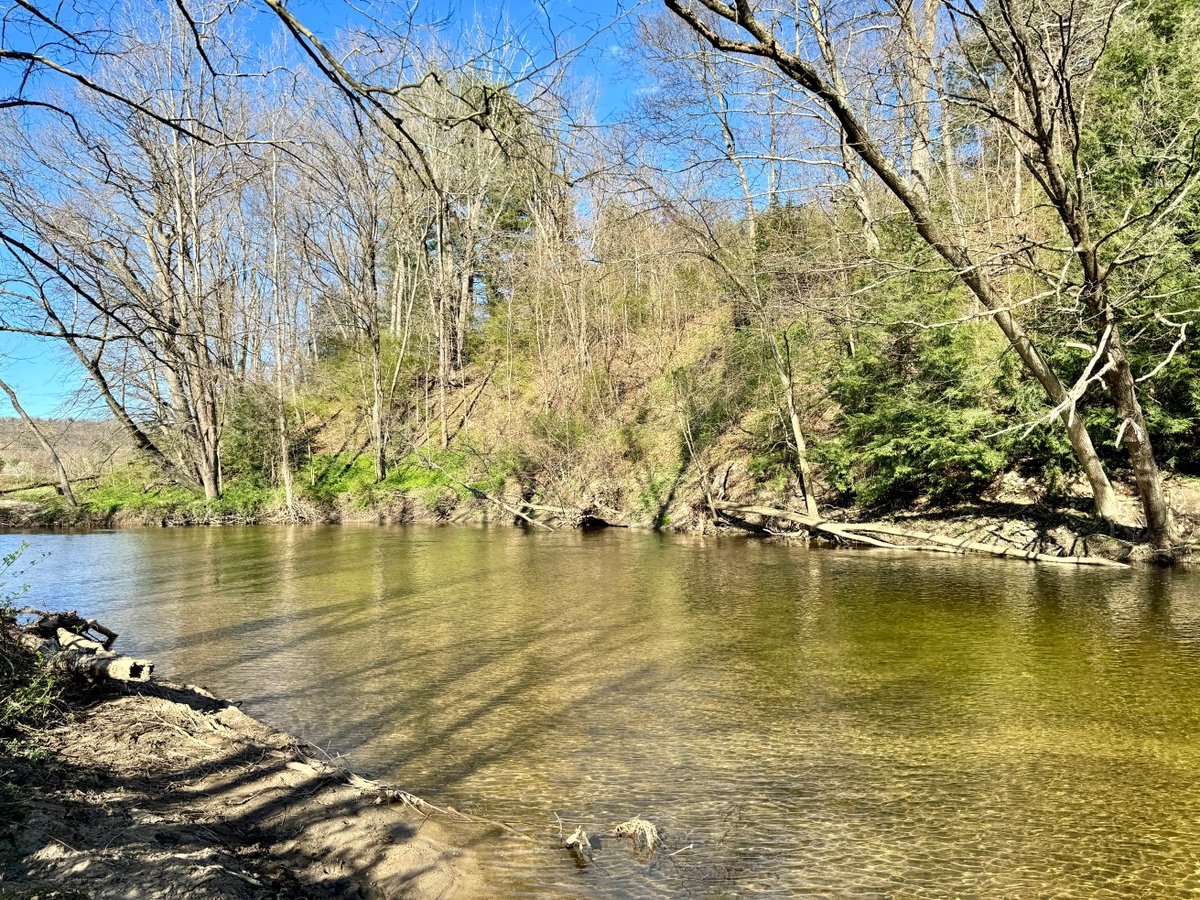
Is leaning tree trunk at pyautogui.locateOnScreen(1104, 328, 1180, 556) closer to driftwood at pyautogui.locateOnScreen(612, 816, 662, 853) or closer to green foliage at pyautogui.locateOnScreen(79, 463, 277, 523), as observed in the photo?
driftwood at pyautogui.locateOnScreen(612, 816, 662, 853)

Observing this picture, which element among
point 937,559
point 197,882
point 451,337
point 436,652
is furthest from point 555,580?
point 451,337

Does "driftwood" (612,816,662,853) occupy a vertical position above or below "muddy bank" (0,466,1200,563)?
below

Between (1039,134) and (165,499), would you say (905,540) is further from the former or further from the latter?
(165,499)

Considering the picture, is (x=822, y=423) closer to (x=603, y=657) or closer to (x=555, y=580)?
(x=555, y=580)

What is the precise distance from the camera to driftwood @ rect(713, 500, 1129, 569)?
39.1 ft

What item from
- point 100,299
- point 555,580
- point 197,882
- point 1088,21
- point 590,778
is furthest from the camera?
point 555,580

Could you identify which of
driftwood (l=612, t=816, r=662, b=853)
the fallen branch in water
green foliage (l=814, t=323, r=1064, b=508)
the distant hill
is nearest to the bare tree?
green foliage (l=814, t=323, r=1064, b=508)

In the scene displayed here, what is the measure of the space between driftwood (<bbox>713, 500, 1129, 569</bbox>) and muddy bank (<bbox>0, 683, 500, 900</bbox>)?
11.4 meters

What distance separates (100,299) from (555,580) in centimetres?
872

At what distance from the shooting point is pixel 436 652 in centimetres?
743

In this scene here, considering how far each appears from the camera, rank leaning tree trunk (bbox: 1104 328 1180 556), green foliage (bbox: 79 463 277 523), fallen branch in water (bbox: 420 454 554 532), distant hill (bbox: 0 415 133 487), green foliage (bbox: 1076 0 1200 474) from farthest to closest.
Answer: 1. distant hill (bbox: 0 415 133 487)
2. green foliage (bbox: 79 463 277 523)
3. fallen branch in water (bbox: 420 454 554 532)
4. green foliage (bbox: 1076 0 1200 474)
5. leaning tree trunk (bbox: 1104 328 1180 556)

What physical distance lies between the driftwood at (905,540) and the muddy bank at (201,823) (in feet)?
37.5

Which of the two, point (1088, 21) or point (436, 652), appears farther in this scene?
point (1088, 21)

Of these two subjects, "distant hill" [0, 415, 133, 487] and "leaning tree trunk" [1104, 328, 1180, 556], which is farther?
"distant hill" [0, 415, 133, 487]
